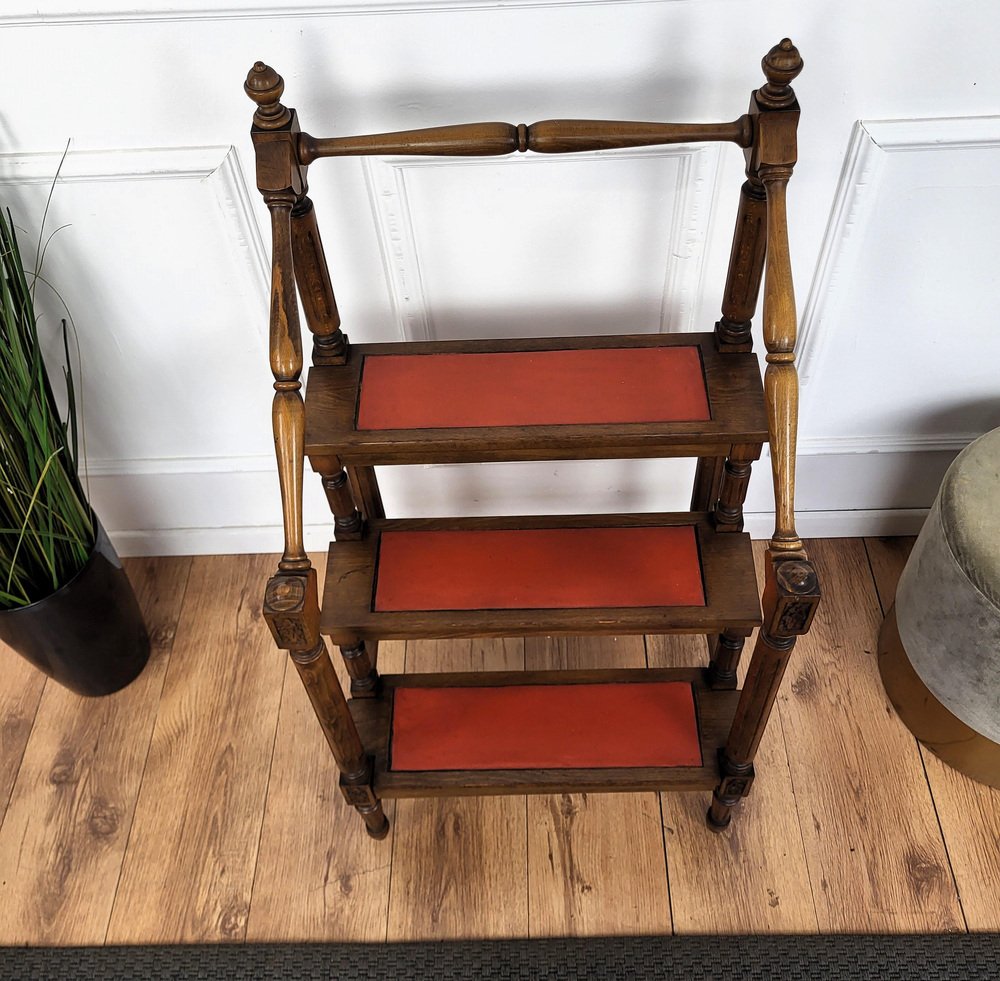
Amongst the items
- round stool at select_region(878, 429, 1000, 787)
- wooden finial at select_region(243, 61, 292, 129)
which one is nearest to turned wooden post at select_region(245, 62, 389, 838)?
wooden finial at select_region(243, 61, 292, 129)

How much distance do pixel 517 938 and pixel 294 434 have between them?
0.75 m

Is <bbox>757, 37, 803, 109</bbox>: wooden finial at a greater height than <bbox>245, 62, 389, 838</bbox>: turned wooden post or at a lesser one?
greater

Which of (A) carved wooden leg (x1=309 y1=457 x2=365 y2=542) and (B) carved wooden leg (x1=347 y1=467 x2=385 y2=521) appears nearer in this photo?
(A) carved wooden leg (x1=309 y1=457 x2=365 y2=542)

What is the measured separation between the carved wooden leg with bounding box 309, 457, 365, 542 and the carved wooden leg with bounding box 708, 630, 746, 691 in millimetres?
486

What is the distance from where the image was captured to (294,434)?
0.82 metres

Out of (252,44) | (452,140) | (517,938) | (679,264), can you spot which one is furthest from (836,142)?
(517,938)

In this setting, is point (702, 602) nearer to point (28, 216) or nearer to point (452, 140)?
point (452, 140)

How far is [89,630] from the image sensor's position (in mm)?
1281

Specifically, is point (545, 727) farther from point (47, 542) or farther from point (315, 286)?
point (47, 542)

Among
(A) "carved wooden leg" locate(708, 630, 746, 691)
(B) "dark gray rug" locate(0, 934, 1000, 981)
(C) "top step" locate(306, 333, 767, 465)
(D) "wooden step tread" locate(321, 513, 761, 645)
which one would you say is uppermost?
(C) "top step" locate(306, 333, 767, 465)

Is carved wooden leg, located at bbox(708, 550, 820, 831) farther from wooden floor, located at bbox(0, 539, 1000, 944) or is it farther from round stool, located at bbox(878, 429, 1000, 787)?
round stool, located at bbox(878, 429, 1000, 787)

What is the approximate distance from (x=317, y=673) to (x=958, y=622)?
0.78 m

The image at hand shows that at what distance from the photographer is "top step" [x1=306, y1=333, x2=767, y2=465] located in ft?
3.00

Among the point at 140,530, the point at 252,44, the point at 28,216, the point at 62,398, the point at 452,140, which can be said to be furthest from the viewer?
the point at 140,530
